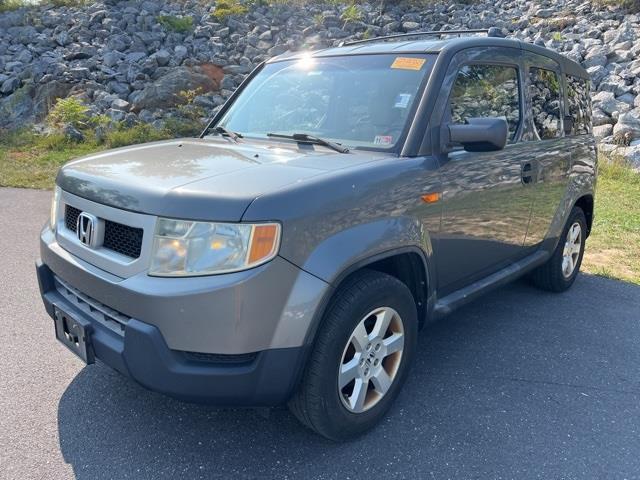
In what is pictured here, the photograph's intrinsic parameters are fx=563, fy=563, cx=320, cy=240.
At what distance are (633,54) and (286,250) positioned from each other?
13694mm

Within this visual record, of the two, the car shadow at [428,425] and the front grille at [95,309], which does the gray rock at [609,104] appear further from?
the front grille at [95,309]

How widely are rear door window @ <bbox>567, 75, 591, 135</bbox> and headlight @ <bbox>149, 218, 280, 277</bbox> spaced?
3443mm

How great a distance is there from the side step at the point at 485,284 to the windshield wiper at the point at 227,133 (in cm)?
164

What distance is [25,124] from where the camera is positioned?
43.5ft

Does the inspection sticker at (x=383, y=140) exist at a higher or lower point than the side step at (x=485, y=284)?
higher

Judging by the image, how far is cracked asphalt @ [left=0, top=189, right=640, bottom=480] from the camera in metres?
2.64

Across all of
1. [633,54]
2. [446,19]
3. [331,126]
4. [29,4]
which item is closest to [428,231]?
[331,126]

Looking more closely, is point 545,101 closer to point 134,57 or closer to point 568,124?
point 568,124

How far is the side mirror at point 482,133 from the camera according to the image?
9.87 feet

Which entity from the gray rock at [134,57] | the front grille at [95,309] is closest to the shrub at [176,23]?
the gray rock at [134,57]

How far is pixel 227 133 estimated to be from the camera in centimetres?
376

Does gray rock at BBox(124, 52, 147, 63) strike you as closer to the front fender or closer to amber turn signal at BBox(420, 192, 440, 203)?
amber turn signal at BBox(420, 192, 440, 203)

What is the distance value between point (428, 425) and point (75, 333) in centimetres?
184

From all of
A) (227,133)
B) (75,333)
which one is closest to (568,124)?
(227,133)
